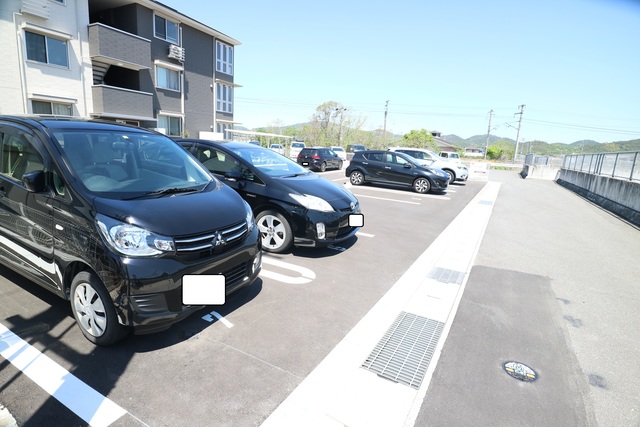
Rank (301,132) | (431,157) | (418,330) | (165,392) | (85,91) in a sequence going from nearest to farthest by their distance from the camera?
(165,392) < (418,330) < (85,91) < (431,157) < (301,132)

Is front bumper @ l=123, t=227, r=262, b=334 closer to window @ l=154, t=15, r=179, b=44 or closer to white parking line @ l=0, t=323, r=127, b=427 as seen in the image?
white parking line @ l=0, t=323, r=127, b=427

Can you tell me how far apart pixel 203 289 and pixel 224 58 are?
28.0m

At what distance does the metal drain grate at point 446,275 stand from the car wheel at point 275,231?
2058 mm

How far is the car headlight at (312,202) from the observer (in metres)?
4.66

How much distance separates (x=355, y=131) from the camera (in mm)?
55938

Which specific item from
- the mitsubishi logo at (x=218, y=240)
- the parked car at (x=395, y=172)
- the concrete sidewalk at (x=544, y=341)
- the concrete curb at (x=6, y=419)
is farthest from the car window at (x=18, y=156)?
the parked car at (x=395, y=172)

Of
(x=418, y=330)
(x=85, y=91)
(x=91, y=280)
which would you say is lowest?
(x=418, y=330)

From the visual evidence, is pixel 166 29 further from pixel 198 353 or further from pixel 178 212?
pixel 198 353

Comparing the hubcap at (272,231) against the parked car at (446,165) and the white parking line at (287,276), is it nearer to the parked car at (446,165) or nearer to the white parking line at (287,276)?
the white parking line at (287,276)

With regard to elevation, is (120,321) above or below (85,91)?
below

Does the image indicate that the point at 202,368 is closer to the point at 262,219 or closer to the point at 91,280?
the point at 91,280

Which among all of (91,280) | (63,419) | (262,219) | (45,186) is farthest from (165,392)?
(262,219)

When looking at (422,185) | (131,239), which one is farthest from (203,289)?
(422,185)

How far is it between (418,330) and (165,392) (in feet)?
A: 7.35
